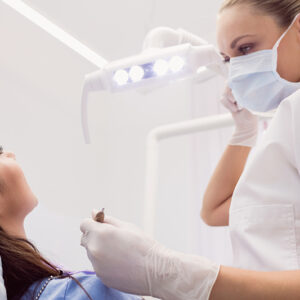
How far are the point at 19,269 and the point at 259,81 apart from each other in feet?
2.81

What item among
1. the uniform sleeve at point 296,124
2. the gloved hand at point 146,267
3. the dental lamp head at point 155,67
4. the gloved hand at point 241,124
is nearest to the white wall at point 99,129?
the dental lamp head at point 155,67

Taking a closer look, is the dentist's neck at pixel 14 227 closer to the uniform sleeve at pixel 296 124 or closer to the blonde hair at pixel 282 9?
the uniform sleeve at pixel 296 124

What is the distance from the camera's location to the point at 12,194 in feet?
4.02

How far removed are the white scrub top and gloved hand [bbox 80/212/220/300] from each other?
22 cm

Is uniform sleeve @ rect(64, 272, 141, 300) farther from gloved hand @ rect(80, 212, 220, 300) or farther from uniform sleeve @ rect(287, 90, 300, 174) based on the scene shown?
uniform sleeve @ rect(287, 90, 300, 174)

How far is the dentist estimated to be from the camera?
719 millimetres

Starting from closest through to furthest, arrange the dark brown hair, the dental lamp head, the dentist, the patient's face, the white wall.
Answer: the dentist, the dark brown hair, the patient's face, the dental lamp head, the white wall

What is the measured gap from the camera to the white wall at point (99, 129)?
2.41 m

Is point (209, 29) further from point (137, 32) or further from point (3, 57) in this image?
point (3, 57)

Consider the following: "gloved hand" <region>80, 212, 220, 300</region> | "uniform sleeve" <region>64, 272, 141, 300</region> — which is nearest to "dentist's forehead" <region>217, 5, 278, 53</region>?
"gloved hand" <region>80, 212, 220, 300</region>

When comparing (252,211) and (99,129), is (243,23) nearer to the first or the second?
(252,211)

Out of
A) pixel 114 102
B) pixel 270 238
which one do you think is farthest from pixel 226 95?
pixel 114 102

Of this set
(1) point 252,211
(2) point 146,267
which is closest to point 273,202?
(1) point 252,211

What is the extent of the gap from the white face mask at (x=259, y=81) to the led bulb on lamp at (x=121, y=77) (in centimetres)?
37
